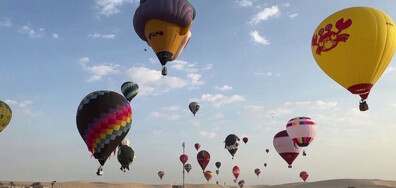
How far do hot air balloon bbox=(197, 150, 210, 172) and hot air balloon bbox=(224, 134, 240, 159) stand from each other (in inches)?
149

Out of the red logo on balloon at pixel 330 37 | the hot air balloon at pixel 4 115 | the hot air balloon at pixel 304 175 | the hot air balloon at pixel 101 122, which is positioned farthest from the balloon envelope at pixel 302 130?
the hot air balloon at pixel 304 175

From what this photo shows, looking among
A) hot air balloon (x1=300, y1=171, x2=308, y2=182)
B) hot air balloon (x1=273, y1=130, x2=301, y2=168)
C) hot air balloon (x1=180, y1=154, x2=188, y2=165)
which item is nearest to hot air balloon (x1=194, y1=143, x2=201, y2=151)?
hot air balloon (x1=180, y1=154, x2=188, y2=165)

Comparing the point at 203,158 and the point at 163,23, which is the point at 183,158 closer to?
the point at 203,158

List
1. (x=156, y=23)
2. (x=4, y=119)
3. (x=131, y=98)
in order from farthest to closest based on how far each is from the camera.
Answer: (x=131, y=98) < (x=4, y=119) < (x=156, y=23)

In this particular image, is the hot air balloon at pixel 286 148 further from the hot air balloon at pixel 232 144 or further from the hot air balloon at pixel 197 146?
the hot air balloon at pixel 197 146

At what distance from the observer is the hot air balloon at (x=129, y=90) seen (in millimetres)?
43031

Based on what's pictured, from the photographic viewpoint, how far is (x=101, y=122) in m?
24.3

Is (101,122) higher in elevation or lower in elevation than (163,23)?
lower

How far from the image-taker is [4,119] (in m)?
38.4

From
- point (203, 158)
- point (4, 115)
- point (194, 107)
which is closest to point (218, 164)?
point (203, 158)

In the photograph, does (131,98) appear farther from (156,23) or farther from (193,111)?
(156,23)

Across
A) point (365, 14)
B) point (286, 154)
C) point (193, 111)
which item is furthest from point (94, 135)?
point (193, 111)

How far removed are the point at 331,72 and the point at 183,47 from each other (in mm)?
12593

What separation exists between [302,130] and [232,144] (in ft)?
68.6
